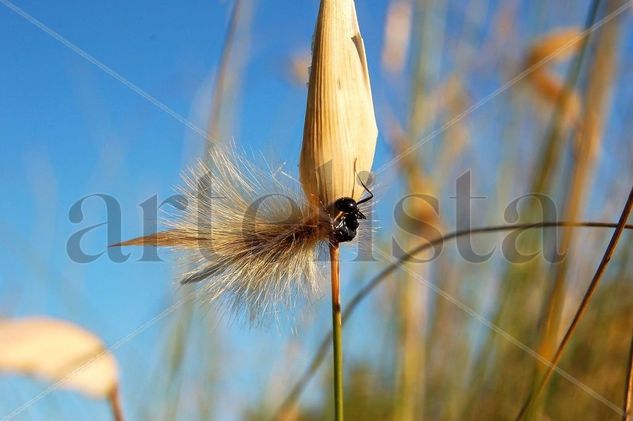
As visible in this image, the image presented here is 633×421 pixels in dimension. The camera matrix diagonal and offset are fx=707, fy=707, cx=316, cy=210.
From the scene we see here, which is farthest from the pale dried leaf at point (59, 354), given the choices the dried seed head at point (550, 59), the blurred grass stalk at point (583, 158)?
the dried seed head at point (550, 59)

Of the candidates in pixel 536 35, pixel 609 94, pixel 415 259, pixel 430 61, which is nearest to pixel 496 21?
pixel 536 35

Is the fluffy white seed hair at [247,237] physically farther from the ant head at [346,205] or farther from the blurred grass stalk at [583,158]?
the blurred grass stalk at [583,158]

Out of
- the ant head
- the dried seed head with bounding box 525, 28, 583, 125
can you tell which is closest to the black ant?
the ant head

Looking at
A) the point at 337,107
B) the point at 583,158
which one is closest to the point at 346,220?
the point at 337,107

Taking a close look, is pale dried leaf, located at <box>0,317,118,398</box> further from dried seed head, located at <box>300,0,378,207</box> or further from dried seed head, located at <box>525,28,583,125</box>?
dried seed head, located at <box>525,28,583,125</box>

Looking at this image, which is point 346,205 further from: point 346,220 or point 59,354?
point 59,354


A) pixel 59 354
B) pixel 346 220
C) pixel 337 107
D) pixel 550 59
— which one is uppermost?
pixel 550 59
